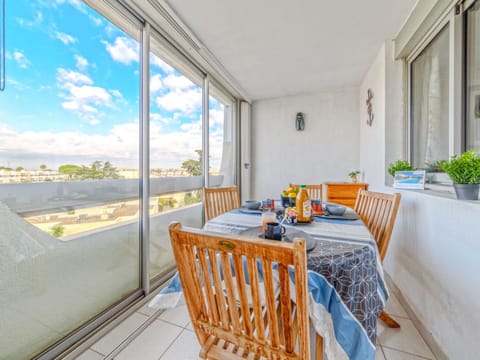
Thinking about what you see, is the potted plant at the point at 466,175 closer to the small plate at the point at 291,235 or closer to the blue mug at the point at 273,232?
the small plate at the point at 291,235

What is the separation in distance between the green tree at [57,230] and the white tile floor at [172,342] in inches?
28.8

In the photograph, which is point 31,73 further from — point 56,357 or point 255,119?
point 255,119

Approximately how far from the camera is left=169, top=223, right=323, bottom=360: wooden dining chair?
571mm

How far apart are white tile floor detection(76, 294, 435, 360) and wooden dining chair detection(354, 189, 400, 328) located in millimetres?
114

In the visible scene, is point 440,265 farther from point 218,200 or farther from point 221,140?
point 221,140

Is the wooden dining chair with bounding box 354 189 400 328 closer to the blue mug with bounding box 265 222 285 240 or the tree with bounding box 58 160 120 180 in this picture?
the blue mug with bounding box 265 222 285 240

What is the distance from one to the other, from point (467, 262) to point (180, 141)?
2.39 m

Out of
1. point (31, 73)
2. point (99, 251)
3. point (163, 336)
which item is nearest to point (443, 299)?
point (163, 336)

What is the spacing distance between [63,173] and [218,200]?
4.23 ft

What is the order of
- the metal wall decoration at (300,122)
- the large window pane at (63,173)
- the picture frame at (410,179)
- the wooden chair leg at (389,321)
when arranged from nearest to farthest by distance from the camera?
the large window pane at (63,173) < the wooden chair leg at (389,321) < the picture frame at (410,179) < the metal wall decoration at (300,122)

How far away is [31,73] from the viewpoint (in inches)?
46.3

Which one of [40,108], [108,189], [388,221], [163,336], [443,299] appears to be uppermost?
[40,108]

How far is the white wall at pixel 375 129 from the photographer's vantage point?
2418 millimetres

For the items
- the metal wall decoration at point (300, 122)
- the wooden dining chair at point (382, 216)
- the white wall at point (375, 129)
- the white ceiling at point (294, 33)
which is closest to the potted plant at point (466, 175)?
the wooden dining chair at point (382, 216)
